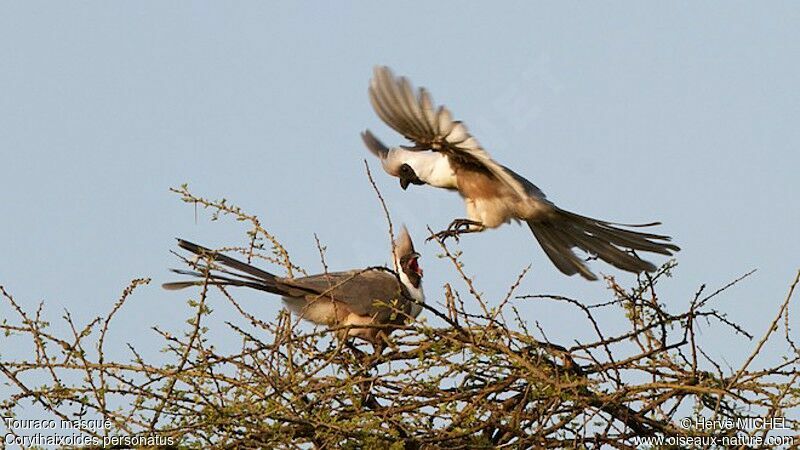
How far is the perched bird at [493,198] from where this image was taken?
18.6 feet

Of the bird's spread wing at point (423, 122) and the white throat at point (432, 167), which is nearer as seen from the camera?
the bird's spread wing at point (423, 122)

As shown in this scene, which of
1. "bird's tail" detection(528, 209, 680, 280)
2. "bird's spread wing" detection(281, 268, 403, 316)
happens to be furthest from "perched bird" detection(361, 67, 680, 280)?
"bird's spread wing" detection(281, 268, 403, 316)

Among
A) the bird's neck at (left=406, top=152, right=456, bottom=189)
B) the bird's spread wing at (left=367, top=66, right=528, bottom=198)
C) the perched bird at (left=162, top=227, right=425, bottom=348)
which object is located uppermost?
the bird's neck at (left=406, top=152, right=456, bottom=189)

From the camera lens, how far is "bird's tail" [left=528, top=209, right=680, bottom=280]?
5980mm

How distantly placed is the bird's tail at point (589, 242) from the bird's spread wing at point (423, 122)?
47 centimetres

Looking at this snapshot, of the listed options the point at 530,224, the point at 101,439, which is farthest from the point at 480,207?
the point at 101,439

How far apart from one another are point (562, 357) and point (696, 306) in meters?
0.59

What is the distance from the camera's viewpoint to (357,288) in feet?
19.4

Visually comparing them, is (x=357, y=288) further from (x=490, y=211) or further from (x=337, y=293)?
(x=490, y=211)

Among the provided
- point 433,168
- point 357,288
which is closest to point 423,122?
point 357,288

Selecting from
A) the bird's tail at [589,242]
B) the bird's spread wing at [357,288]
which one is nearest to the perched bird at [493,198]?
the bird's tail at [589,242]

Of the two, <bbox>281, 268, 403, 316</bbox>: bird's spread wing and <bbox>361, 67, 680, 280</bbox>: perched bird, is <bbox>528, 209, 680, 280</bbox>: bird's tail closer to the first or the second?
<bbox>361, 67, 680, 280</bbox>: perched bird

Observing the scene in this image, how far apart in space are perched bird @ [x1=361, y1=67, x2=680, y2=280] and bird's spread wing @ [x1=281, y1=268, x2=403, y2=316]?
0.50m

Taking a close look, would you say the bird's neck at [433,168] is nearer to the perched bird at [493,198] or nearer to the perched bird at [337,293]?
the perched bird at [493,198]
